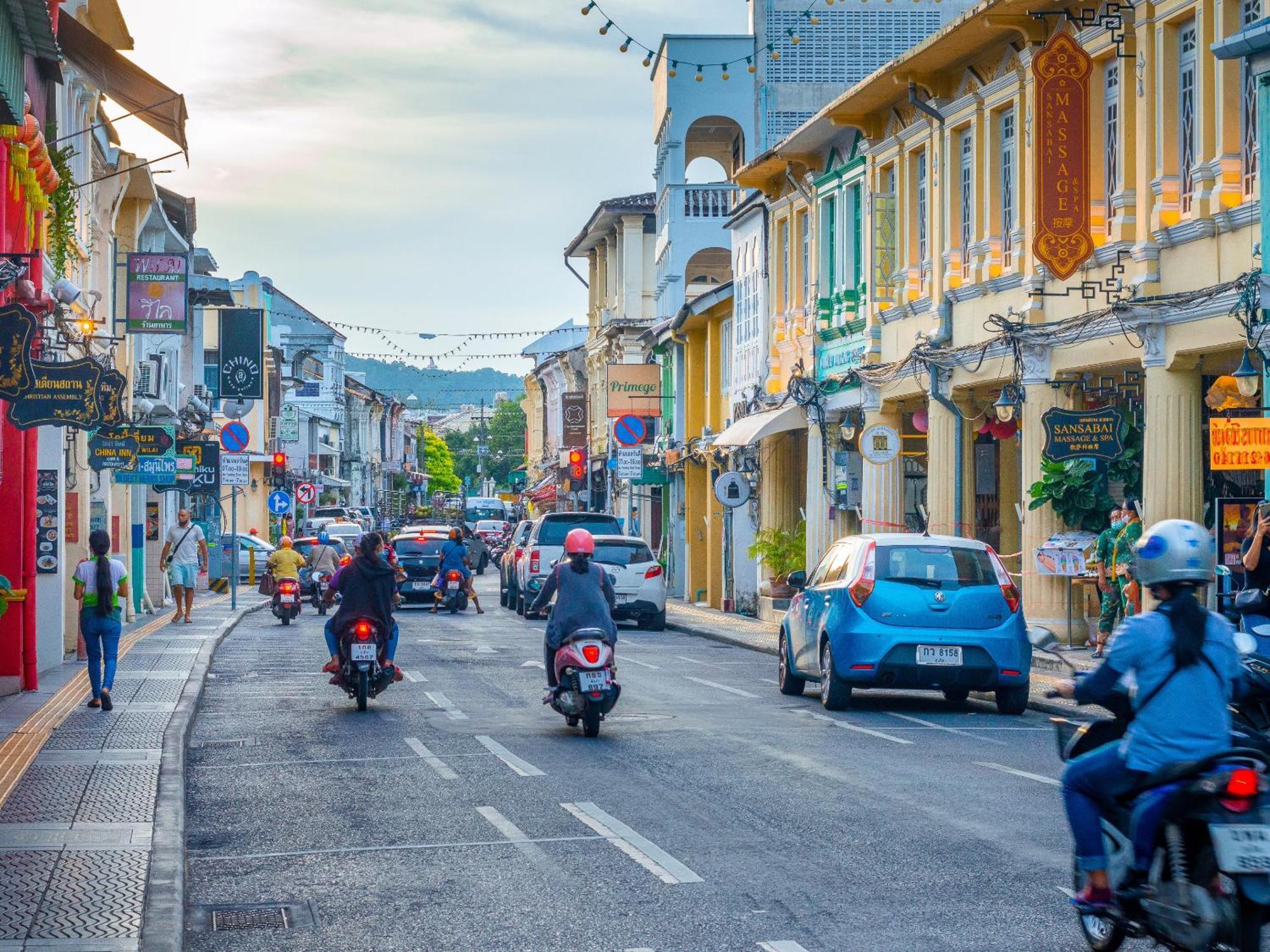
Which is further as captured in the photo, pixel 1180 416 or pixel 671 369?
pixel 671 369

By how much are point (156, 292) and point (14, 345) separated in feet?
49.3

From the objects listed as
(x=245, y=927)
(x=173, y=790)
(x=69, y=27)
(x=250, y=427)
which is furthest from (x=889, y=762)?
(x=250, y=427)

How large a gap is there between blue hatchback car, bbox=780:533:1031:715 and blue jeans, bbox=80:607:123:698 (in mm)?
6459

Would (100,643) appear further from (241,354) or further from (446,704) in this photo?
(241,354)

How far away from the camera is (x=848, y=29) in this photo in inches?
1553

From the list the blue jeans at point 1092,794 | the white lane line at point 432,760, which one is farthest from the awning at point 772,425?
the blue jeans at point 1092,794

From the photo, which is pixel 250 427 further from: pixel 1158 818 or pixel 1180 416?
pixel 1158 818

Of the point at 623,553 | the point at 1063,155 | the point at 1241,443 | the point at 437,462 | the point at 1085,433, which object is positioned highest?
the point at 1063,155

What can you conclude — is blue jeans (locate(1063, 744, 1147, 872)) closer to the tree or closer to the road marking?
the road marking

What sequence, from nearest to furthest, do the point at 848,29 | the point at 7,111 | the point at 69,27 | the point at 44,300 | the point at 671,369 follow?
1. the point at 7,111
2. the point at 44,300
3. the point at 69,27
4. the point at 848,29
5. the point at 671,369

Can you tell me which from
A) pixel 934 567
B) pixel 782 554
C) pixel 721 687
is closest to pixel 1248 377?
pixel 934 567

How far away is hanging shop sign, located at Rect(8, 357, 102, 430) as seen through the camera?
1692 cm

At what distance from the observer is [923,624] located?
55.6ft

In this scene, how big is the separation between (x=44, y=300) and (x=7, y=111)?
28.8 ft
